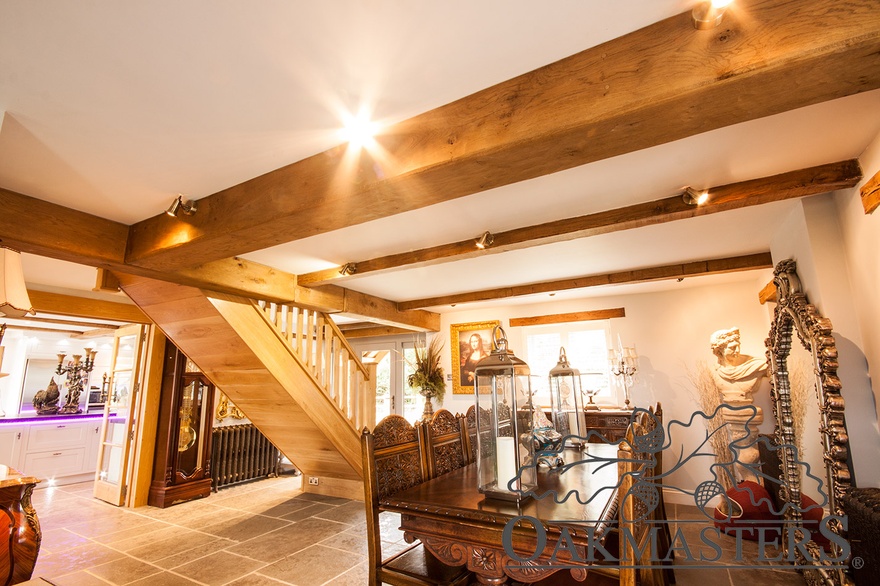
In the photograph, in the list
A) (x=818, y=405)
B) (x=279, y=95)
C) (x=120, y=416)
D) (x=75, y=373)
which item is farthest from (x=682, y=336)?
(x=75, y=373)

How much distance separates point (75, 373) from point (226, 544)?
575 cm

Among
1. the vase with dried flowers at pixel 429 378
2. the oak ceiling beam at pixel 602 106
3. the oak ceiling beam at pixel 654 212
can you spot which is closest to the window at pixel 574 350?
the vase with dried flowers at pixel 429 378

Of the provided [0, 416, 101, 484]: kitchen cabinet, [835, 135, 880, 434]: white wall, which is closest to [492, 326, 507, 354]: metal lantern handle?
[835, 135, 880, 434]: white wall

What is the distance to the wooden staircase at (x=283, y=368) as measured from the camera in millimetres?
3502

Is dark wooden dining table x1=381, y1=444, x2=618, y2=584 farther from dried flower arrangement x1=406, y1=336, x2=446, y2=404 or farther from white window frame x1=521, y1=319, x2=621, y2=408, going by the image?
dried flower arrangement x1=406, y1=336, x2=446, y2=404

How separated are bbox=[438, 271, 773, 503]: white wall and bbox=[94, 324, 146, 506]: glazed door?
5.92m

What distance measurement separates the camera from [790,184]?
88.2 inches

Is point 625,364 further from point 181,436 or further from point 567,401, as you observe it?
point 181,436

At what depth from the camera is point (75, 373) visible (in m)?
7.02

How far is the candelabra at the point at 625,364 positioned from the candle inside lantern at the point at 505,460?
353 cm

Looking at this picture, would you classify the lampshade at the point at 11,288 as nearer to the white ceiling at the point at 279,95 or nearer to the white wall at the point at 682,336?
the white ceiling at the point at 279,95

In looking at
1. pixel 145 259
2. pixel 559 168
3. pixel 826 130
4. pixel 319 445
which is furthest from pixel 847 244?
pixel 319 445

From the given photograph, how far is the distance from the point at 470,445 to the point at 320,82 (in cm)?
223

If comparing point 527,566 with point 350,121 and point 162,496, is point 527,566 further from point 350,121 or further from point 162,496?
point 162,496
